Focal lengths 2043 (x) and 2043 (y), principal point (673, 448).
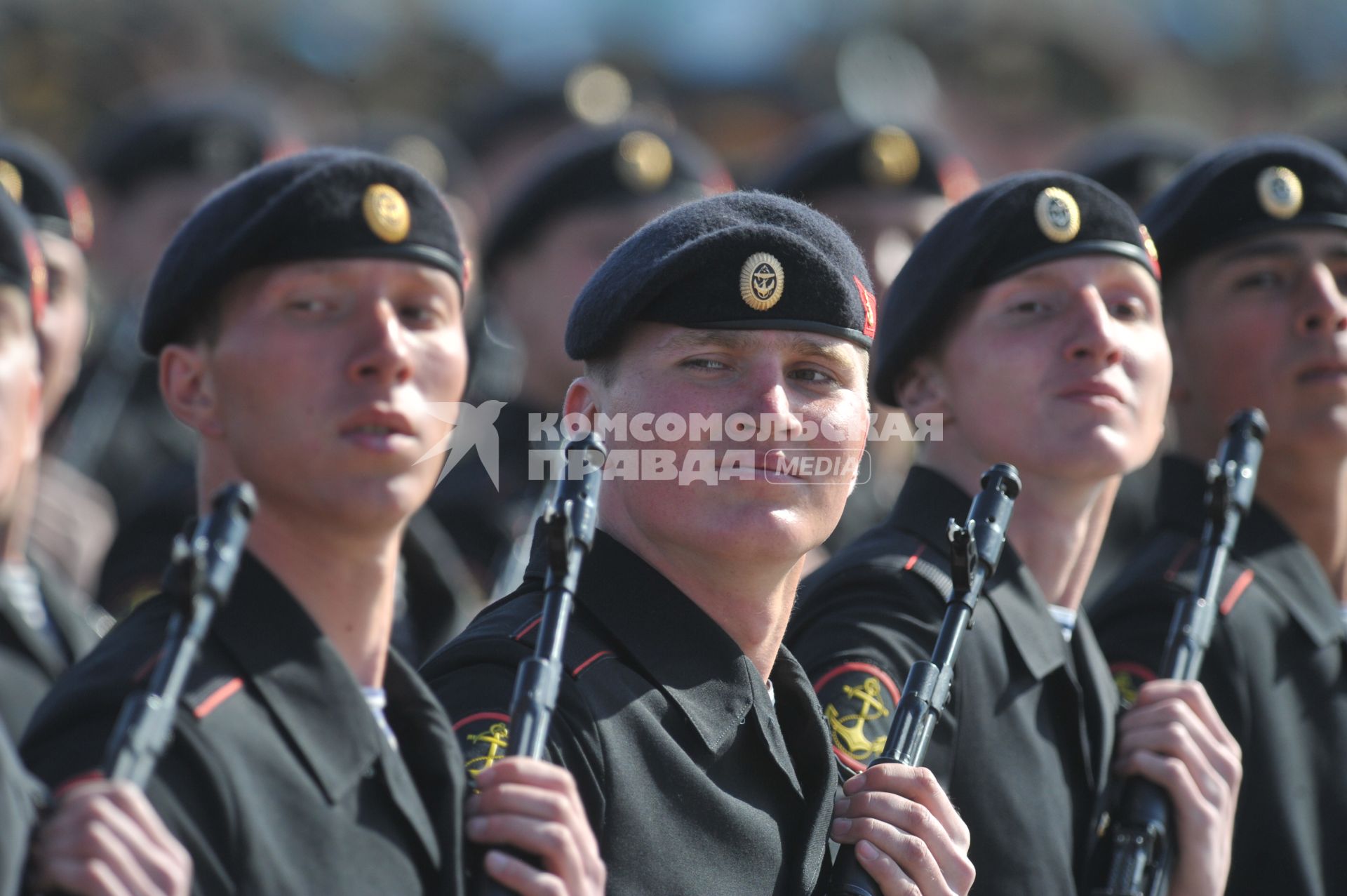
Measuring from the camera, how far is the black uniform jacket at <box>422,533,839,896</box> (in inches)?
153

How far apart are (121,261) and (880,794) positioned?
6701 mm

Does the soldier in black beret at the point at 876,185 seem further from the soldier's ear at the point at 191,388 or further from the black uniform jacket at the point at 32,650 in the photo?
the soldier's ear at the point at 191,388

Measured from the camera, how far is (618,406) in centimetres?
428

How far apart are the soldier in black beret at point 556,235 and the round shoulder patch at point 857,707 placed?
361cm

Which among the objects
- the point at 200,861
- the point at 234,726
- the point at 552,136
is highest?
the point at 552,136

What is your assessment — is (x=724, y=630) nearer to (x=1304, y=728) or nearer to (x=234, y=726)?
(x=234, y=726)

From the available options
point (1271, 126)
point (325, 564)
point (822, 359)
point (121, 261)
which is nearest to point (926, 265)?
point (822, 359)

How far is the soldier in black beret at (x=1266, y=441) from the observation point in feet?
18.0

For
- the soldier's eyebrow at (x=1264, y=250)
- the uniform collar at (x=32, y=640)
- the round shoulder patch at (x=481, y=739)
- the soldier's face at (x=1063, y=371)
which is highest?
the soldier's eyebrow at (x=1264, y=250)

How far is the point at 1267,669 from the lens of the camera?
5.49 meters

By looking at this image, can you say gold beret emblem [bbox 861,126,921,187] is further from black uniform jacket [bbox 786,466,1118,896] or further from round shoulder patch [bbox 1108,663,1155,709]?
black uniform jacket [bbox 786,466,1118,896]

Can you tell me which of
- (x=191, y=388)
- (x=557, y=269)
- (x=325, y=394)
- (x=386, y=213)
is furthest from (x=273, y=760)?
(x=557, y=269)

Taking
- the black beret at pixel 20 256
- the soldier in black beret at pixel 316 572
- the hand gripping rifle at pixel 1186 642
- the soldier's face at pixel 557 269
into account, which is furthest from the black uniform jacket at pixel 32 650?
the soldier's face at pixel 557 269

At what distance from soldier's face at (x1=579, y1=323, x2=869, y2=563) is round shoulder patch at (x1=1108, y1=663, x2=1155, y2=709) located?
5.13 ft
